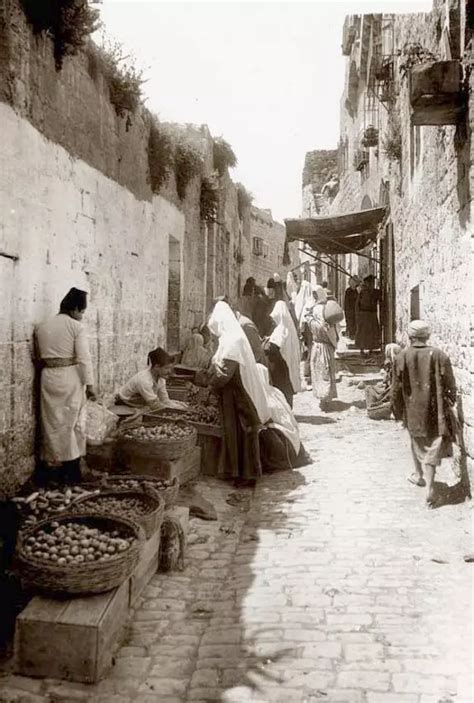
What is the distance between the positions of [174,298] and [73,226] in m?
5.28

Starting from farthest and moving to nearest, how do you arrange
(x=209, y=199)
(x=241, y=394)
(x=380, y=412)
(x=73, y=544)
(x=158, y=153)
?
(x=209, y=199), (x=380, y=412), (x=158, y=153), (x=241, y=394), (x=73, y=544)

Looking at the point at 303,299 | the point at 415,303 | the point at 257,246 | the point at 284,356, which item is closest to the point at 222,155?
the point at 303,299

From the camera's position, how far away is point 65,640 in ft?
10.9

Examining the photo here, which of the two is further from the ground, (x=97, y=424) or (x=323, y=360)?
(x=323, y=360)

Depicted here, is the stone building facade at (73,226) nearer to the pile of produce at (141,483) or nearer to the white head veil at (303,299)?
the pile of produce at (141,483)

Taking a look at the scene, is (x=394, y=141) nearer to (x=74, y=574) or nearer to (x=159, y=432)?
(x=159, y=432)

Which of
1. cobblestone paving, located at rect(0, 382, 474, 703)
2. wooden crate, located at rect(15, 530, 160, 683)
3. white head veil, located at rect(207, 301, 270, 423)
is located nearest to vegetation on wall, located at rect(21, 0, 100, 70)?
white head veil, located at rect(207, 301, 270, 423)

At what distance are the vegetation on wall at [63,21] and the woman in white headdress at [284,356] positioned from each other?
4825 millimetres

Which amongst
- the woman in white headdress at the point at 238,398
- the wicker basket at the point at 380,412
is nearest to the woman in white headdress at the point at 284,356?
the wicker basket at the point at 380,412

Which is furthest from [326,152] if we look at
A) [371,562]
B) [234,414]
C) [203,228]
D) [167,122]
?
[371,562]

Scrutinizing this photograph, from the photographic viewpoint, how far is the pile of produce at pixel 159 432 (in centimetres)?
658

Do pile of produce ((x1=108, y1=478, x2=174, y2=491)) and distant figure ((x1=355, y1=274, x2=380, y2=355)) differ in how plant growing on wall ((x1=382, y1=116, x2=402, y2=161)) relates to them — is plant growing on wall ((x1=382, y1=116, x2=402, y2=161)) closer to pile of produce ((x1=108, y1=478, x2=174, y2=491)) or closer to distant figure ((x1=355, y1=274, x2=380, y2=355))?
distant figure ((x1=355, y1=274, x2=380, y2=355))

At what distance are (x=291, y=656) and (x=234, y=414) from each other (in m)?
3.91

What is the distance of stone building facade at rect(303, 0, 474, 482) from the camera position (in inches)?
231
